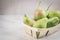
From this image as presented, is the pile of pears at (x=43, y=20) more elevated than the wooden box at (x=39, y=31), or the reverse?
the pile of pears at (x=43, y=20)

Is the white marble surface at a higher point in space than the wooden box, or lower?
lower

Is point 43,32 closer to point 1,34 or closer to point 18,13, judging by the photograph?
point 1,34

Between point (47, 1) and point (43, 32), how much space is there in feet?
1.86

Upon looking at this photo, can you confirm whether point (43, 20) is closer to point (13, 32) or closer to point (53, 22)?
point (53, 22)

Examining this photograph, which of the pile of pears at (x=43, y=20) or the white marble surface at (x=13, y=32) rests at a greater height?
the pile of pears at (x=43, y=20)

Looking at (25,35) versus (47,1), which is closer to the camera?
(25,35)

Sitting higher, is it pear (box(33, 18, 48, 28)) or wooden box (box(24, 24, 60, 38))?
pear (box(33, 18, 48, 28))

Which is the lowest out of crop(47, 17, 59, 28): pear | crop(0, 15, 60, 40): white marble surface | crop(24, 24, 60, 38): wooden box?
crop(0, 15, 60, 40): white marble surface

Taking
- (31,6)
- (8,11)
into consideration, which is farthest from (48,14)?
(8,11)

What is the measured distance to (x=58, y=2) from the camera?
1331 millimetres

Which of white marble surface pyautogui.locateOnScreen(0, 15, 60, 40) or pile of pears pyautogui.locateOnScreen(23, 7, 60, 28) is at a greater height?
pile of pears pyautogui.locateOnScreen(23, 7, 60, 28)

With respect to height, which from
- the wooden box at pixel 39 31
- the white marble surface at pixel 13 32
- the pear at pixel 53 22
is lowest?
the white marble surface at pixel 13 32

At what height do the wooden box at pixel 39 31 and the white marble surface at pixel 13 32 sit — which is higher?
the wooden box at pixel 39 31

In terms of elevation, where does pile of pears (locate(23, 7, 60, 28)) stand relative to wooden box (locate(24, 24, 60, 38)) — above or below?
above
